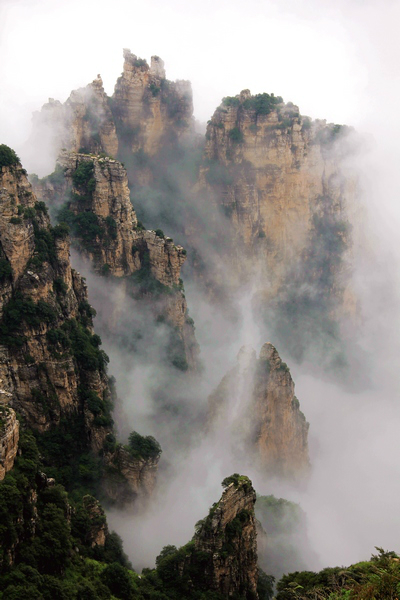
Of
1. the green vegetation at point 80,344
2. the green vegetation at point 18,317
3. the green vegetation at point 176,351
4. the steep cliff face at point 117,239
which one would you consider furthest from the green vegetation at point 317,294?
the green vegetation at point 18,317

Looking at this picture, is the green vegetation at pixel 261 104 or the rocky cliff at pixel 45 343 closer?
the rocky cliff at pixel 45 343

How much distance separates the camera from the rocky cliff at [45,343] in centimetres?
4675

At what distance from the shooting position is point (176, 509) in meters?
54.2

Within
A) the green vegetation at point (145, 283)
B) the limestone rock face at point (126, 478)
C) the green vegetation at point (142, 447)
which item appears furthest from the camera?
the green vegetation at point (145, 283)

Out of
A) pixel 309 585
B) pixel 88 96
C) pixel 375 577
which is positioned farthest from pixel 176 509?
pixel 88 96

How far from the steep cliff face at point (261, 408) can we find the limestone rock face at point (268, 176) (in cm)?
2905

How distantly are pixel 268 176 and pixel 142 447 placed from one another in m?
49.7

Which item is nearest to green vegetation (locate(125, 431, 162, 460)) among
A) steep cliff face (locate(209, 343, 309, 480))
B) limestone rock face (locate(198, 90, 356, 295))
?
steep cliff face (locate(209, 343, 309, 480))

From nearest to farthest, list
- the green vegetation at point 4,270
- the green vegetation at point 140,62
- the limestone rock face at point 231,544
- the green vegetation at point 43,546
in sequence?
the green vegetation at point 43,546 → the limestone rock face at point 231,544 → the green vegetation at point 4,270 → the green vegetation at point 140,62

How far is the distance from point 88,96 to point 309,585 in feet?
200

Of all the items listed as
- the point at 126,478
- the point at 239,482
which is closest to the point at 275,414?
the point at 126,478

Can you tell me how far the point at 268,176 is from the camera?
294 feet

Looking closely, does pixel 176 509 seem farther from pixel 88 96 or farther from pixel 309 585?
pixel 88 96

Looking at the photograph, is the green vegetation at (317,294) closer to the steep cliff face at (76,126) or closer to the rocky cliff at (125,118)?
the rocky cliff at (125,118)
